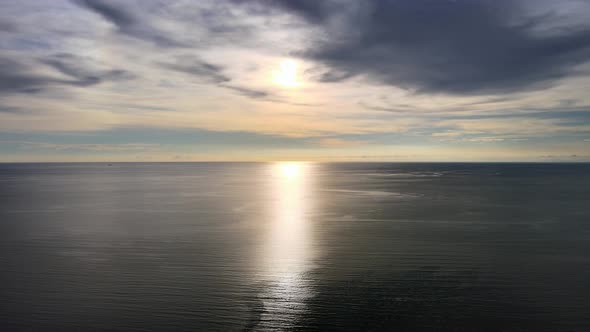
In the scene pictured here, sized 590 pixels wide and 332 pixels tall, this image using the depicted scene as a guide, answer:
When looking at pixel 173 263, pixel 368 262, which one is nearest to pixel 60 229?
pixel 173 263

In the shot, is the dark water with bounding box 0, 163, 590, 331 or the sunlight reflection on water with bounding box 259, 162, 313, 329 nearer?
the dark water with bounding box 0, 163, 590, 331

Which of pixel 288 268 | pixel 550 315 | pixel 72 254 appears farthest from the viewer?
pixel 72 254

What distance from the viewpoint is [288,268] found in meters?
37.0

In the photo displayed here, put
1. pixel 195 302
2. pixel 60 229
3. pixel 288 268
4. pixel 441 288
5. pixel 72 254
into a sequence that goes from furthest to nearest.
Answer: pixel 60 229
pixel 72 254
pixel 288 268
pixel 441 288
pixel 195 302

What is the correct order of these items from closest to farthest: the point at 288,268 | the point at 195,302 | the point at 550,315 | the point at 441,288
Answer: the point at 550,315, the point at 195,302, the point at 441,288, the point at 288,268

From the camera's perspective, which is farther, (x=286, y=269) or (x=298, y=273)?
(x=286, y=269)

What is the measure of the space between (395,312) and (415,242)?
2287 centimetres

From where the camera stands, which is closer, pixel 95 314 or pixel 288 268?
pixel 95 314

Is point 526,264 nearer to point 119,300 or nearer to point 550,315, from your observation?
point 550,315

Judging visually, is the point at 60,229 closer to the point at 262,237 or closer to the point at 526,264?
the point at 262,237

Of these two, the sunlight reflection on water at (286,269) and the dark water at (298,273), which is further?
the sunlight reflection on water at (286,269)

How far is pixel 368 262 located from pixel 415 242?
11.6 m

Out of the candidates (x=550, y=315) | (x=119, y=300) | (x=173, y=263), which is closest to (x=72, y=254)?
(x=173, y=263)

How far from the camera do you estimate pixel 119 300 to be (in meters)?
28.8
